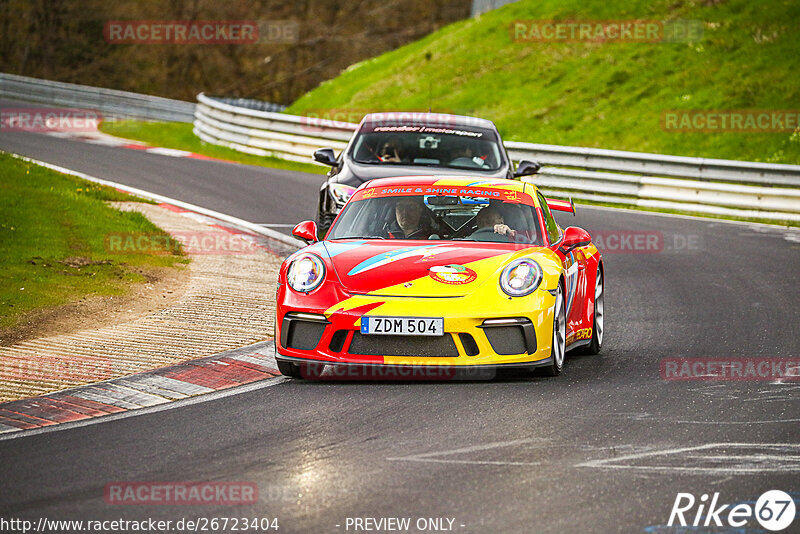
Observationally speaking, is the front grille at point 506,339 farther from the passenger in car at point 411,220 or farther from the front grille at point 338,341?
the passenger in car at point 411,220

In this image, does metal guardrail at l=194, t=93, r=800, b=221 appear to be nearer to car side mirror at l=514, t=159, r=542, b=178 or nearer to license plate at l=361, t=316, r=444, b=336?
car side mirror at l=514, t=159, r=542, b=178

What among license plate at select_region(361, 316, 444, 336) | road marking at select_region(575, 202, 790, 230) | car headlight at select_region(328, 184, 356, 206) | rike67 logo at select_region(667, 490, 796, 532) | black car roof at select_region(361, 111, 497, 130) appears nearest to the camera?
rike67 logo at select_region(667, 490, 796, 532)

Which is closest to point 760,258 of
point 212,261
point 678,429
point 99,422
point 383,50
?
point 212,261

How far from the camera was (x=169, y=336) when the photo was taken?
9.09 metres

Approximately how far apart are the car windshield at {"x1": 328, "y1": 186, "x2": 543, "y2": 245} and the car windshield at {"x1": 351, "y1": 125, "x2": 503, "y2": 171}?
4.66 m

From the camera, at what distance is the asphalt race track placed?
5.01 metres

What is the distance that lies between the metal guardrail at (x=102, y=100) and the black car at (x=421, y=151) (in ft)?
67.6

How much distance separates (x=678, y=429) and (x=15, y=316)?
5.47 metres

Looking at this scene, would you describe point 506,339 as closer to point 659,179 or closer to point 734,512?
point 734,512

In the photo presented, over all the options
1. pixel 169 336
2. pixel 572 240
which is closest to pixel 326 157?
pixel 169 336

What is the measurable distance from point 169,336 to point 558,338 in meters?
3.07

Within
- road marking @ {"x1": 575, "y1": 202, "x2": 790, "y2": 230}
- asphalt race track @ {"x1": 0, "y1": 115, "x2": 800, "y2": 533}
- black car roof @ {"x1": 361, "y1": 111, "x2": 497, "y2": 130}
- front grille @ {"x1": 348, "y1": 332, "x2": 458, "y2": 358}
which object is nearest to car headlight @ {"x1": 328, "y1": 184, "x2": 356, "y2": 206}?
black car roof @ {"x1": 361, "y1": 111, "x2": 497, "y2": 130}

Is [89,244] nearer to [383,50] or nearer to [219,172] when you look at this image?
[219,172]

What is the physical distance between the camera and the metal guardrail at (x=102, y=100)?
34.3 meters
